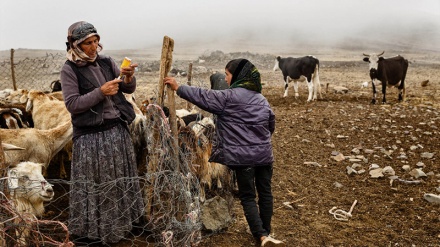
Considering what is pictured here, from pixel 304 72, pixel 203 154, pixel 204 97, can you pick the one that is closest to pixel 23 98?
pixel 203 154

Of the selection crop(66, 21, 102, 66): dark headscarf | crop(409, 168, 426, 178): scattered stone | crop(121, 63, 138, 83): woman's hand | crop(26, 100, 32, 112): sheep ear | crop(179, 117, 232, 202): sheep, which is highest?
crop(66, 21, 102, 66): dark headscarf


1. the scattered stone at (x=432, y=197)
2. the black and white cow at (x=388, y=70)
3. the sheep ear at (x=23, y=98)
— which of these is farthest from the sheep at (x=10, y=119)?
the black and white cow at (x=388, y=70)

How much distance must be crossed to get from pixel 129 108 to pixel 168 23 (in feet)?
319

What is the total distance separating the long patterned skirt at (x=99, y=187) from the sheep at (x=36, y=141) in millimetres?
1405

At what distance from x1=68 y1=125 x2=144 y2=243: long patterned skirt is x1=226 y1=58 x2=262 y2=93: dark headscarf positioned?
1.09 metres

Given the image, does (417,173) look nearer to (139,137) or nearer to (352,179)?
(352,179)

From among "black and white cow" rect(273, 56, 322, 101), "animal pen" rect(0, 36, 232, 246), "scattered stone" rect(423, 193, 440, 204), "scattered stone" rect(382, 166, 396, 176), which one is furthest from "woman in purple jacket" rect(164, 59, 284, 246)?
"black and white cow" rect(273, 56, 322, 101)

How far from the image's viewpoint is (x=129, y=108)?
11.6 ft

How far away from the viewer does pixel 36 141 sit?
4.57 m

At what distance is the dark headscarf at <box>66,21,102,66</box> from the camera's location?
309 centimetres

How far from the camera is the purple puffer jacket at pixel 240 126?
352 centimetres

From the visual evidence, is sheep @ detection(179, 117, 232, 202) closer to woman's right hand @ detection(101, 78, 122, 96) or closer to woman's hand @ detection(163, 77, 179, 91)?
woman's hand @ detection(163, 77, 179, 91)

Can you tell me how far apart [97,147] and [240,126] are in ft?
3.94

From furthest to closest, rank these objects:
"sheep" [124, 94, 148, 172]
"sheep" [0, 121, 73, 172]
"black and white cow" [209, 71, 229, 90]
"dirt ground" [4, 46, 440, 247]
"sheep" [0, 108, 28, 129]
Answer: "black and white cow" [209, 71, 229, 90] → "sheep" [0, 108, 28, 129] → "sheep" [124, 94, 148, 172] → "sheep" [0, 121, 73, 172] → "dirt ground" [4, 46, 440, 247]
